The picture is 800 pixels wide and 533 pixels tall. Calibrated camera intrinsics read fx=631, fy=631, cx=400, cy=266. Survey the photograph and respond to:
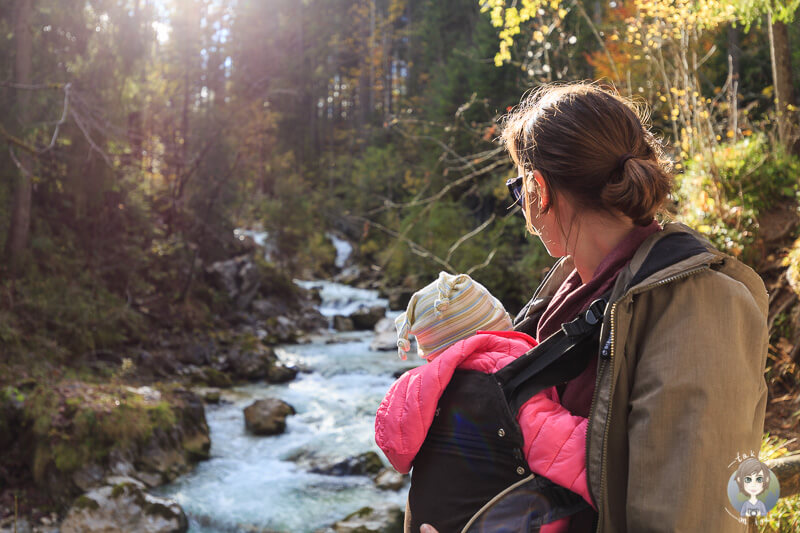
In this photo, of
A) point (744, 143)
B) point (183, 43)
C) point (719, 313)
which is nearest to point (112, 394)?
point (744, 143)

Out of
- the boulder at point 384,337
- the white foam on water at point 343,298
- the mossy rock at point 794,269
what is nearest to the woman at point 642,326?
the mossy rock at point 794,269

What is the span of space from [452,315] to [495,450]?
433mm

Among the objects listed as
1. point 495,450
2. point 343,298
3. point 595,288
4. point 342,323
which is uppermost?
point 595,288

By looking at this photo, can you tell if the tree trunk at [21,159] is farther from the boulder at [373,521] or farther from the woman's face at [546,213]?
the woman's face at [546,213]

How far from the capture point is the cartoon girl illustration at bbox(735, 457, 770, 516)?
1.01m

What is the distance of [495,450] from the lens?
121 centimetres

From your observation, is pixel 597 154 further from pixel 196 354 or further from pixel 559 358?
pixel 196 354

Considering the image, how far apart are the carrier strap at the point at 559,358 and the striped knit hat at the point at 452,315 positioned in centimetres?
35

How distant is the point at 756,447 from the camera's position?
1.05m

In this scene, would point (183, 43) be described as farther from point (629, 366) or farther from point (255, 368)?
point (629, 366)

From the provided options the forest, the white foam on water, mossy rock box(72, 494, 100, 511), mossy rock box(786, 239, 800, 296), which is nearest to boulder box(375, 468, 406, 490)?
the forest

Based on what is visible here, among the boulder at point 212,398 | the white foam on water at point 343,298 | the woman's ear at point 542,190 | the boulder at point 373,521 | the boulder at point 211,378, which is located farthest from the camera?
the white foam on water at point 343,298

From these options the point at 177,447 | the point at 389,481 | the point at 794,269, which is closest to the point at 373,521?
the point at 389,481

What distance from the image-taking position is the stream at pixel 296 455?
616 cm
